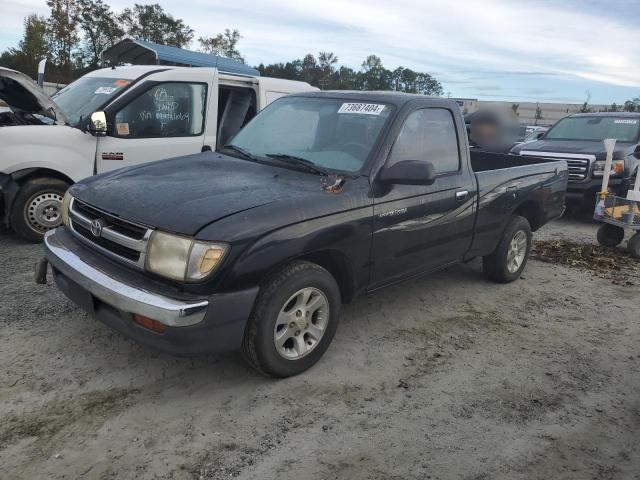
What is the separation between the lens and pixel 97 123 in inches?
223

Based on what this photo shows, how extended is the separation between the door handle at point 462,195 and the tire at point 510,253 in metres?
1.02

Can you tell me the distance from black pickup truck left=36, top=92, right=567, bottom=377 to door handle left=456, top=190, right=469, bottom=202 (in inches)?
0.6

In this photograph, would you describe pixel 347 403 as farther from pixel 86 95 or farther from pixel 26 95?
pixel 86 95

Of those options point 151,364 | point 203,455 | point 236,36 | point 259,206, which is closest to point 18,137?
point 151,364

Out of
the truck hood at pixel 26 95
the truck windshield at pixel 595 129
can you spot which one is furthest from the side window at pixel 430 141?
the truck windshield at pixel 595 129

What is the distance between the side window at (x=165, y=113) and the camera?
6.00 metres

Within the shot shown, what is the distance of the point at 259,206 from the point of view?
10.1 ft

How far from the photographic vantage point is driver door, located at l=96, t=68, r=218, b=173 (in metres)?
5.95

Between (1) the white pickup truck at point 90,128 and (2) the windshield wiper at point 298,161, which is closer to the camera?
(2) the windshield wiper at point 298,161

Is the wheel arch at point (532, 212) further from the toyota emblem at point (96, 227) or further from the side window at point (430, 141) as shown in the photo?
the toyota emblem at point (96, 227)

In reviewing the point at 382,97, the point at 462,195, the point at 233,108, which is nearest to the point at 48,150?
the point at 233,108

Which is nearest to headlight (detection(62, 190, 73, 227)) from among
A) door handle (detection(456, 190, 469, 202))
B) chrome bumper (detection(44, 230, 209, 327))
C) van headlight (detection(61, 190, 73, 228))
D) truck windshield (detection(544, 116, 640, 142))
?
van headlight (detection(61, 190, 73, 228))

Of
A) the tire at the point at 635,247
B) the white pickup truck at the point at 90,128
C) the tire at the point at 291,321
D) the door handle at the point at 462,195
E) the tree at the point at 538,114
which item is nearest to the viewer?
the tire at the point at 291,321

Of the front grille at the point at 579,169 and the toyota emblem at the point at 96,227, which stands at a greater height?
the front grille at the point at 579,169
